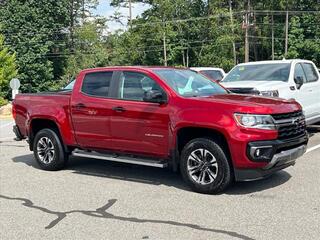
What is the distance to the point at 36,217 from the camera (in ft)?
19.4

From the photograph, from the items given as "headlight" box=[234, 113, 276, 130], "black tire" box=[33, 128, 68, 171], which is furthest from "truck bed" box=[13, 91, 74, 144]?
"headlight" box=[234, 113, 276, 130]

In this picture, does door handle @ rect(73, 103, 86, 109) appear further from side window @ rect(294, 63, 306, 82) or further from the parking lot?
side window @ rect(294, 63, 306, 82)

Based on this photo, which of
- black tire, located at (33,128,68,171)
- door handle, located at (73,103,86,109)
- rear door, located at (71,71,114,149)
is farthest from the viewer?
black tire, located at (33,128,68,171)

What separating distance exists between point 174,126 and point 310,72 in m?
6.52

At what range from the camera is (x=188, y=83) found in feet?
24.9

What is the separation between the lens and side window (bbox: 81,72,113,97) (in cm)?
795

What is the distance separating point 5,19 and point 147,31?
1650 cm

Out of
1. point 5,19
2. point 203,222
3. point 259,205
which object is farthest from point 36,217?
point 5,19

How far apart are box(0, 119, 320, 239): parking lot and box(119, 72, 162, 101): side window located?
1360mm

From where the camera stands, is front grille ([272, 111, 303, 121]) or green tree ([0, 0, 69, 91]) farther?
green tree ([0, 0, 69, 91])

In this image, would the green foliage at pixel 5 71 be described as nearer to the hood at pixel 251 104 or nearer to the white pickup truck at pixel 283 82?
the white pickup truck at pixel 283 82

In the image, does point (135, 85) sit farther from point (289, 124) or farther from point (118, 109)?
point (289, 124)

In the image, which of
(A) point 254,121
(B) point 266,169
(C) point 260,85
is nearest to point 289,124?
(A) point 254,121

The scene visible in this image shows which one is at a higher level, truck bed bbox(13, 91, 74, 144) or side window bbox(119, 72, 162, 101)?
side window bbox(119, 72, 162, 101)
